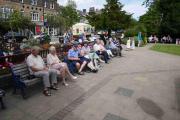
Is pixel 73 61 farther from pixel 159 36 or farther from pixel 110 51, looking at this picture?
pixel 159 36

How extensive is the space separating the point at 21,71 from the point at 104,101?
2631mm

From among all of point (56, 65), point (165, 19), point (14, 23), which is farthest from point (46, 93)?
point (165, 19)

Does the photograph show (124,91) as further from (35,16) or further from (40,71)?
(35,16)

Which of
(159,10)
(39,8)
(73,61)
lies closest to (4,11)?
(39,8)

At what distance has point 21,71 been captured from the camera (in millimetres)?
6922

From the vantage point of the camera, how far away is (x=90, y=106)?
6.24 metres

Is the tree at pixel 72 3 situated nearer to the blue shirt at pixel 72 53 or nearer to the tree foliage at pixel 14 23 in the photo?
the tree foliage at pixel 14 23

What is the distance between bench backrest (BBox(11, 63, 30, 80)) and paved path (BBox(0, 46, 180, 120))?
570mm

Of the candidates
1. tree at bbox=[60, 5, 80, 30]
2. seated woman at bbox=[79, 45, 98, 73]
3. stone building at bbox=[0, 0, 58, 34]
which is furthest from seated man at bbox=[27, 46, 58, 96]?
tree at bbox=[60, 5, 80, 30]

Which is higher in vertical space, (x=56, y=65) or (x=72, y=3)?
(x=72, y=3)

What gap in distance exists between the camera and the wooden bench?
21.2ft

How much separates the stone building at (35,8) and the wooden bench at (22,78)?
4065cm

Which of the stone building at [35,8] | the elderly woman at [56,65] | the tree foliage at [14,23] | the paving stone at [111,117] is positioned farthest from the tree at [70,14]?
the paving stone at [111,117]

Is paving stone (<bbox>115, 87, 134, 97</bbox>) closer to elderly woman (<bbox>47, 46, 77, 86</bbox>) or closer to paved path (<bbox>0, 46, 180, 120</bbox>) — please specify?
paved path (<bbox>0, 46, 180, 120</bbox>)
